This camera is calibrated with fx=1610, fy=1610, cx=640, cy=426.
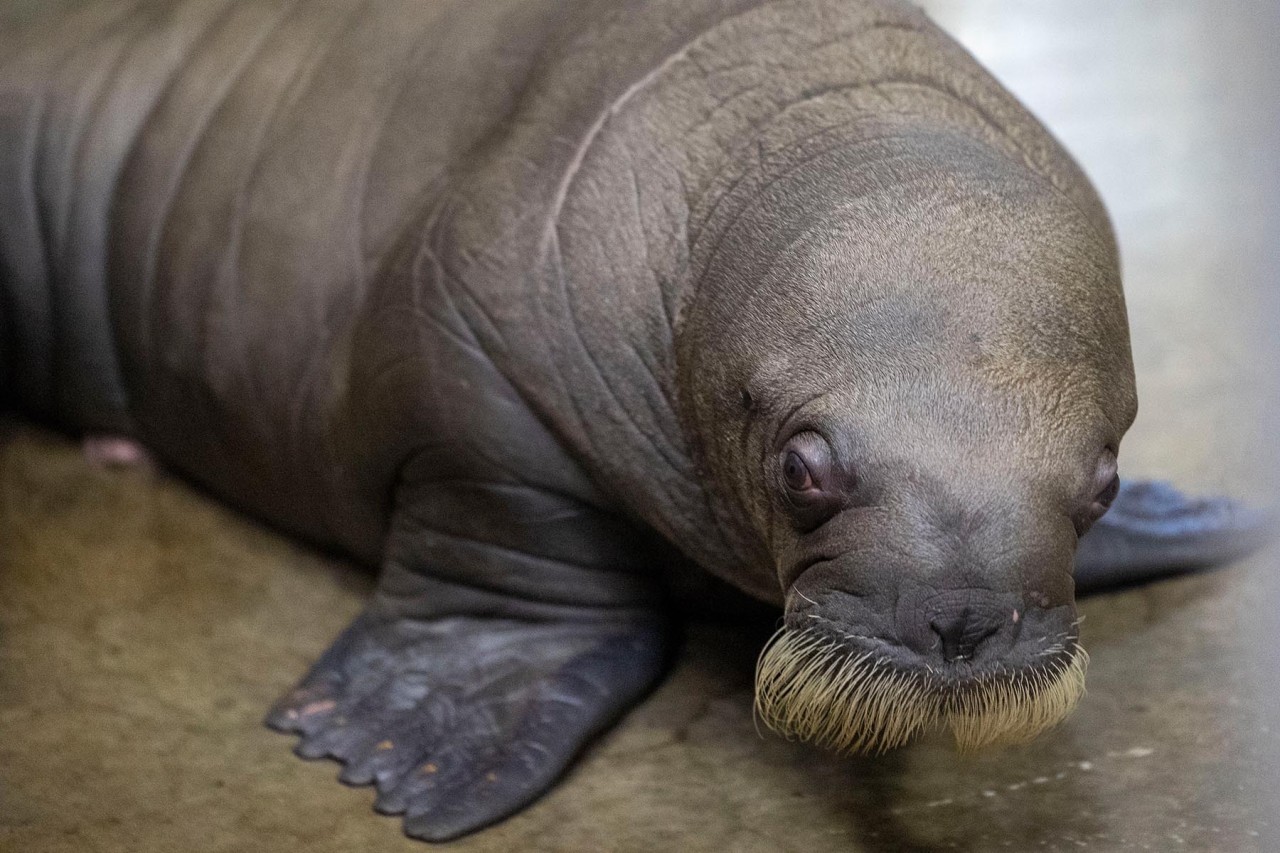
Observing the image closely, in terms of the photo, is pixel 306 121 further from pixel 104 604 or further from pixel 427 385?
Result: pixel 104 604

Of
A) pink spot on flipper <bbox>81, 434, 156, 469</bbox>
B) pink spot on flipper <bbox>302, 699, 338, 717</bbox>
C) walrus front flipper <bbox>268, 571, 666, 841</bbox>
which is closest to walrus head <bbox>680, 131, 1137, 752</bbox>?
walrus front flipper <bbox>268, 571, 666, 841</bbox>

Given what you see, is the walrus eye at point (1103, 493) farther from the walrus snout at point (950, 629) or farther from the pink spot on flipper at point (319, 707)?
the pink spot on flipper at point (319, 707)

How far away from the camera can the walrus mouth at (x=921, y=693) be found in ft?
8.64

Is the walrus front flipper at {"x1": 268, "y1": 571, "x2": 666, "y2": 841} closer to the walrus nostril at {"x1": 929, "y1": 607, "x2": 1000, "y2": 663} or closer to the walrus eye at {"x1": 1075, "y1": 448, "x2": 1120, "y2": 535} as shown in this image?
the walrus nostril at {"x1": 929, "y1": 607, "x2": 1000, "y2": 663}

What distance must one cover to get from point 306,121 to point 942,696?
2347mm

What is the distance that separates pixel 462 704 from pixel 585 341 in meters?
0.86

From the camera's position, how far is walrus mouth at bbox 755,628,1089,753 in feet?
8.64

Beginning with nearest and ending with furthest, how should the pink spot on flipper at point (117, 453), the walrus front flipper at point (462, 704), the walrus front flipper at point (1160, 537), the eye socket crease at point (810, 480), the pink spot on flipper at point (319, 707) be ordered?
the eye socket crease at point (810, 480)
the walrus front flipper at point (462, 704)
the pink spot on flipper at point (319, 707)
the walrus front flipper at point (1160, 537)
the pink spot on flipper at point (117, 453)

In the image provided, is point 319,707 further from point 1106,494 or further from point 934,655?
point 1106,494

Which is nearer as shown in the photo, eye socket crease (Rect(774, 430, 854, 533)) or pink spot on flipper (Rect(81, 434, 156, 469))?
eye socket crease (Rect(774, 430, 854, 533))

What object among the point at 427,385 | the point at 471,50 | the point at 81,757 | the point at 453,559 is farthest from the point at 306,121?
the point at 81,757

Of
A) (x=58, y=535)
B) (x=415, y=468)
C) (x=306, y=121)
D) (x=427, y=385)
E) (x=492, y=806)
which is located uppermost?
(x=306, y=121)

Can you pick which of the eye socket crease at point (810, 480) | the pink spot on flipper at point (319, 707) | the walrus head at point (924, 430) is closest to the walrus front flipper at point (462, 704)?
the pink spot on flipper at point (319, 707)

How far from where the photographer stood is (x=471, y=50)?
3867 mm
